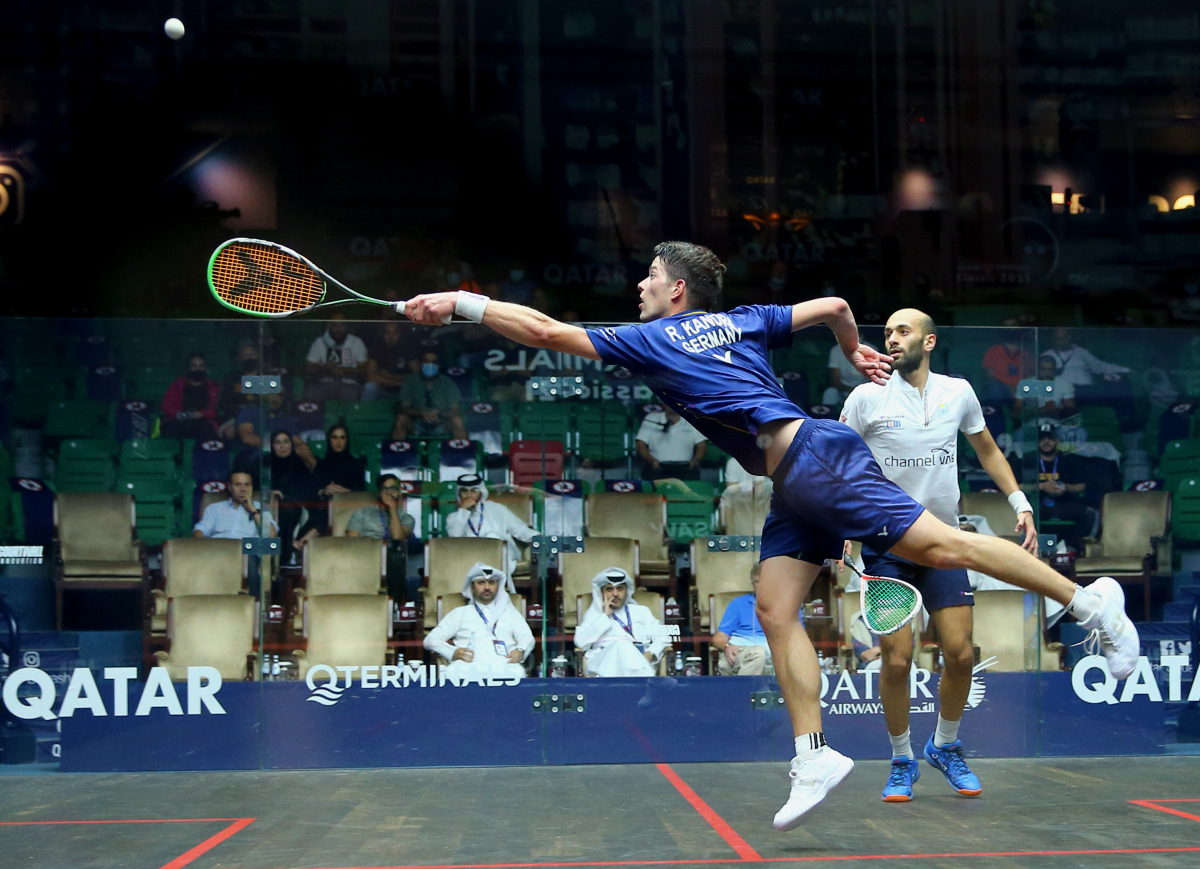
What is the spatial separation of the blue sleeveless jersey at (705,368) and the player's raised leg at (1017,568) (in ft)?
1.48

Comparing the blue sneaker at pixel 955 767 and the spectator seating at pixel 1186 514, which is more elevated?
the spectator seating at pixel 1186 514

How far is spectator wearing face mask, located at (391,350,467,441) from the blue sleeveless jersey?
2.35 meters

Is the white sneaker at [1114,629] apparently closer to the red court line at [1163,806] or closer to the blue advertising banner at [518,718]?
the red court line at [1163,806]

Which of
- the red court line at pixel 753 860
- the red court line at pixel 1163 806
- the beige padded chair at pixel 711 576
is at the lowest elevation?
the red court line at pixel 1163 806

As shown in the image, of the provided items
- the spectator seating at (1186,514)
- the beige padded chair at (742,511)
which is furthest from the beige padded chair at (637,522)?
the spectator seating at (1186,514)

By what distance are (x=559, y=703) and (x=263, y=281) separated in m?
2.44

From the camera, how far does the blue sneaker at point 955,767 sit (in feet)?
13.4

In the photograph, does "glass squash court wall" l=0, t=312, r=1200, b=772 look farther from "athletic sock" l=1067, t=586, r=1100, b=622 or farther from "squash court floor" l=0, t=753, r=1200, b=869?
"athletic sock" l=1067, t=586, r=1100, b=622

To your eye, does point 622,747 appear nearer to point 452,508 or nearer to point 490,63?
point 452,508

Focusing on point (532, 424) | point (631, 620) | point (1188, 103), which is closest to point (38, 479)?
point (532, 424)

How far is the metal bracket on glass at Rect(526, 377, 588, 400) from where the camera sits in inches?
219

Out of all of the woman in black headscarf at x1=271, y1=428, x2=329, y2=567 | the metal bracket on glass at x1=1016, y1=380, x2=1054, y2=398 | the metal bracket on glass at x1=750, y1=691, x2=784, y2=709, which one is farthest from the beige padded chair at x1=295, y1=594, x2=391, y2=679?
the metal bracket on glass at x1=1016, y1=380, x2=1054, y2=398

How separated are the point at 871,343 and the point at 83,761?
3899mm

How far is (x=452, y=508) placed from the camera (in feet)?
18.1
